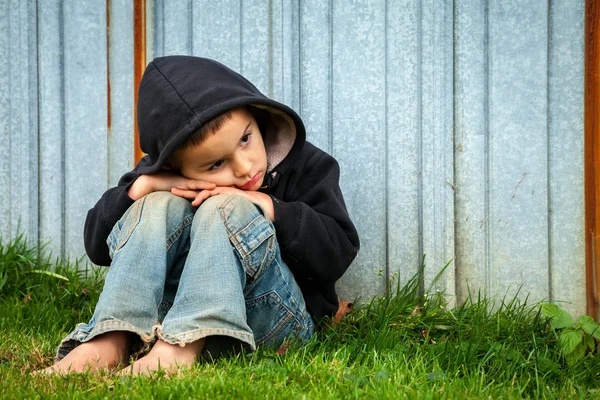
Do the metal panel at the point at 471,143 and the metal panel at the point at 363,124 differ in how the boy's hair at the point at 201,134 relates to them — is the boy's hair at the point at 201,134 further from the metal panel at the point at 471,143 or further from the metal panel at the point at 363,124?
the metal panel at the point at 471,143

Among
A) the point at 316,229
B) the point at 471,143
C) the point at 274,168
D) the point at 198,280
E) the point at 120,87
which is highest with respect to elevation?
the point at 120,87

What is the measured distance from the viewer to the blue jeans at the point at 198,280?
6.72ft

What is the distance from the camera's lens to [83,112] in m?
3.36

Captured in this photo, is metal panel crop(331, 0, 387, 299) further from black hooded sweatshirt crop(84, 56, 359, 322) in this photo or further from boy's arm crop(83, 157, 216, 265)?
boy's arm crop(83, 157, 216, 265)

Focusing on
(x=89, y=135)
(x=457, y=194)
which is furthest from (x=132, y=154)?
(x=457, y=194)

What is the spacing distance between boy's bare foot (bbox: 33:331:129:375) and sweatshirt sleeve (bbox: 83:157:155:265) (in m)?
0.56

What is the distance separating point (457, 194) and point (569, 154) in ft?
1.71

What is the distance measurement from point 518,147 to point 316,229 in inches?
45.5

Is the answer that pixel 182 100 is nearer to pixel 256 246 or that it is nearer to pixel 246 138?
pixel 246 138

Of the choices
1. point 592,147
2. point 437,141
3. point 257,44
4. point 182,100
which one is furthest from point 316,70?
point 592,147

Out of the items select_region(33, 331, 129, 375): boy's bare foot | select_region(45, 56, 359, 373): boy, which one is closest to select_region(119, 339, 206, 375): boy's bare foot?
select_region(45, 56, 359, 373): boy

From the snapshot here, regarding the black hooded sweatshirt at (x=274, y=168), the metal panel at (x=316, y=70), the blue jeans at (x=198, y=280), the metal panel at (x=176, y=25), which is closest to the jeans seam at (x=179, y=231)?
the blue jeans at (x=198, y=280)

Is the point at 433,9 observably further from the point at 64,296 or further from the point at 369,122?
the point at 64,296

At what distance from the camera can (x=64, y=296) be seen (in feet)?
10.1
